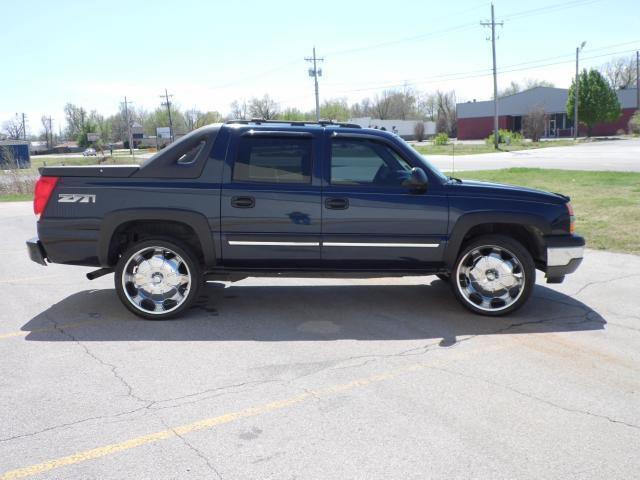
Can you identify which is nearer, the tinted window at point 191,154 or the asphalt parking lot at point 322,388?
the asphalt parking lot at point 322,388

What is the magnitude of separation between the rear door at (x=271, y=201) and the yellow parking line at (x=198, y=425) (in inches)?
69.3

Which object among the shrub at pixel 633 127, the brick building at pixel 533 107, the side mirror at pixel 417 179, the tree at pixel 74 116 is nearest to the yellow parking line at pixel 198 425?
the side mirror at pixel 417 179

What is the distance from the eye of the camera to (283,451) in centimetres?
339

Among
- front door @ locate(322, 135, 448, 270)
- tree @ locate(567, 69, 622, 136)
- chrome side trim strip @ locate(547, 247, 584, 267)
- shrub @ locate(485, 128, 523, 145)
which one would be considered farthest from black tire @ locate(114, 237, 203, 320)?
tree @ locate(567, 69, 622, 136)

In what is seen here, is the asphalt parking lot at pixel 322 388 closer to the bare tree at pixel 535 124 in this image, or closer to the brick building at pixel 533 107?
the bare tree at pixel 535 124

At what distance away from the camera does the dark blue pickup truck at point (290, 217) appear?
19.1 feet

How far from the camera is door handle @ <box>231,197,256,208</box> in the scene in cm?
582

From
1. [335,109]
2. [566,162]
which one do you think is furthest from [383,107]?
[566,162]

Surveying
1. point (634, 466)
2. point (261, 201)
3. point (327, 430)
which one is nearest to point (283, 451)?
point (327, 430)

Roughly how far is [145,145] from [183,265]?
111111 millimetres

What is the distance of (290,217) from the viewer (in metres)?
5.83

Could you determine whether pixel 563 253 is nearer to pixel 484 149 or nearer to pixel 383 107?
pixel 484 149

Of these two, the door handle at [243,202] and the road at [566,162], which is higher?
the road at [566,162]

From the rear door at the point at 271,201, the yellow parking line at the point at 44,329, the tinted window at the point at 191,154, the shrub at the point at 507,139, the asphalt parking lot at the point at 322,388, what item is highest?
the shrub at the point at 507,139
